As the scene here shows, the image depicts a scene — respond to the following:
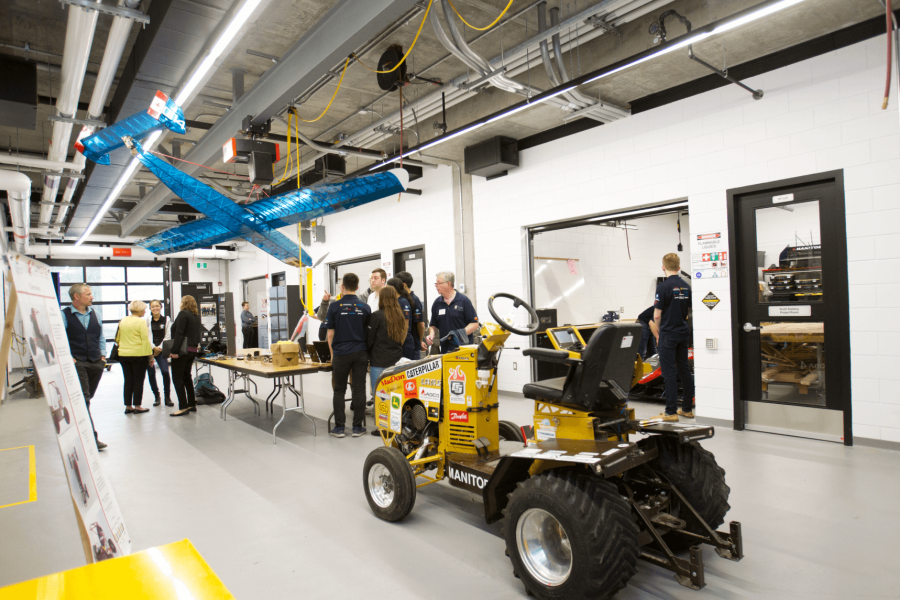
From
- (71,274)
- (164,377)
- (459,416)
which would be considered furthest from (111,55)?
(71,274)

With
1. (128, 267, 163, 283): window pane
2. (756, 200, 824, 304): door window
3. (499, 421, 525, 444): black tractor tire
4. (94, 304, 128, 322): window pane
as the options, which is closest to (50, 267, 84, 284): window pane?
(94, 304, 128, 322): window pane

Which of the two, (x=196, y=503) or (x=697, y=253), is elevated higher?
(x=697, y=253)

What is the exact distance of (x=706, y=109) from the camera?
4.98 metres

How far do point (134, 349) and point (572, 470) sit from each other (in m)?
5.71

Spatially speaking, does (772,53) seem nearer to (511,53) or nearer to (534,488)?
(511,53)

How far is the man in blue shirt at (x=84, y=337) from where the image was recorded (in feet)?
15.4

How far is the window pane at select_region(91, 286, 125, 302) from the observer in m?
14.8

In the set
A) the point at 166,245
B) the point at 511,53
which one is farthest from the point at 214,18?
the point at 166,245

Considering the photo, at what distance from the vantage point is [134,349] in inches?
237

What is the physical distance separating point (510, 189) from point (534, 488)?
5.28 meters

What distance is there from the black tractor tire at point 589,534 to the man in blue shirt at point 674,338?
3.52 m

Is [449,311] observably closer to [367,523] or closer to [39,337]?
[367,523]

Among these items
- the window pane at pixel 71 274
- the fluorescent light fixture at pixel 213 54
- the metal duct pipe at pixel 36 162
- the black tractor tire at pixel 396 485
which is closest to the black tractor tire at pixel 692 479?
the black tractor tire at pixel 396 485

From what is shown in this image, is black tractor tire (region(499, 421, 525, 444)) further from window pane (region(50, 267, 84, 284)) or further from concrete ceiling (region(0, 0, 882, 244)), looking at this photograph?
window pane (region(50, 267, 84, 284))
